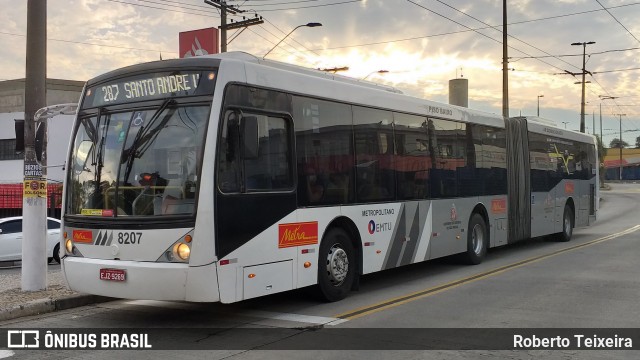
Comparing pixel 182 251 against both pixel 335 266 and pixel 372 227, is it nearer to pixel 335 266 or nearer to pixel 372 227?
pixel 335 266

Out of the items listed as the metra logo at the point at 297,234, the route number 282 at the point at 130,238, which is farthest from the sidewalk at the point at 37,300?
the metra logo at the point at 297,234

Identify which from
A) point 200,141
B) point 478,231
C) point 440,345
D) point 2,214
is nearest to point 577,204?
point 478,231

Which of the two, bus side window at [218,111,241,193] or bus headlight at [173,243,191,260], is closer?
bus headlight at [173,243,191,260]

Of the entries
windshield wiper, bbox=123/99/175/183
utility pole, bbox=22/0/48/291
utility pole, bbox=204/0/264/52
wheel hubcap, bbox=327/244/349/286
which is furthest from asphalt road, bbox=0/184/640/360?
utility pole, bbox=204/0/264/52

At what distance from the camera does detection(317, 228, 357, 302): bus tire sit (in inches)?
330

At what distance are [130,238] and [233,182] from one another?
135 cm

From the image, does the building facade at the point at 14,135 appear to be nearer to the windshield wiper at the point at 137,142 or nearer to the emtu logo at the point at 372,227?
the emtu logo at the point at 372,227

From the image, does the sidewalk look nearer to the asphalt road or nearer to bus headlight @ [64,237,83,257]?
the asphalt road

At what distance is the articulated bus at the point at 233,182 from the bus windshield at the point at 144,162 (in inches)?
0.6

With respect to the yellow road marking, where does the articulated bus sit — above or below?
above

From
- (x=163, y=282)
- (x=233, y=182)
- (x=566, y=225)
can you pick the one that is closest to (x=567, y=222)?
(x=566, y=225)

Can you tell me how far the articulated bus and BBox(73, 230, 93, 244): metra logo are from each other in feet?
0.06

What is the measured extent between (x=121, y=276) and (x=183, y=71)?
8.25ft

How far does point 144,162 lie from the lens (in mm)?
6930
